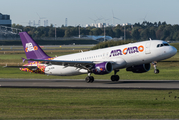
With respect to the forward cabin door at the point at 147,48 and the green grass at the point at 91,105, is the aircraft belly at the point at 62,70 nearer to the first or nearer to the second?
the forward cabin door at the point at 147,48

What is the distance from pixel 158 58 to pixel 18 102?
22133 mm

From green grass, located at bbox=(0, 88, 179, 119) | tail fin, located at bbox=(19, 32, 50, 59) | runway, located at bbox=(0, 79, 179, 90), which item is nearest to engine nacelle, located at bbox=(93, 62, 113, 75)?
runway, located at bbox=(0, 79, 179, 90)

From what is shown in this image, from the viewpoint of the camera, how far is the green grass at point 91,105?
69.4ft

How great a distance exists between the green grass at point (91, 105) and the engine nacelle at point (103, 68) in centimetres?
905

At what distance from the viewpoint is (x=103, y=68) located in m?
41.9

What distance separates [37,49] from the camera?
163 feet

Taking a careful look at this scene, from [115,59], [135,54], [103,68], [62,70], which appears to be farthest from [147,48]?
[62,70]

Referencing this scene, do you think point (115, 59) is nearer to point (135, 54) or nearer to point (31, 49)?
point (135, 54)

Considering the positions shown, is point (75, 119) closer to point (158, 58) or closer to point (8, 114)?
point (8, 114)

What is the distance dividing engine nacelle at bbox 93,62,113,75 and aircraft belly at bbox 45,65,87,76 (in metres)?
3.18

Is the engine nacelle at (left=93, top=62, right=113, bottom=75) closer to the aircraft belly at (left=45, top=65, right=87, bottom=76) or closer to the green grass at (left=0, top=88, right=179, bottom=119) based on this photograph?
the aircraft belly at (left=45, top=65, right=87, bottom=76)

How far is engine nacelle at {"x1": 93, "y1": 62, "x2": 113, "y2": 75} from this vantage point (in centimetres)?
4195

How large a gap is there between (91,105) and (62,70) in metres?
23.1

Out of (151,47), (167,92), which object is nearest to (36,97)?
(167,92)
